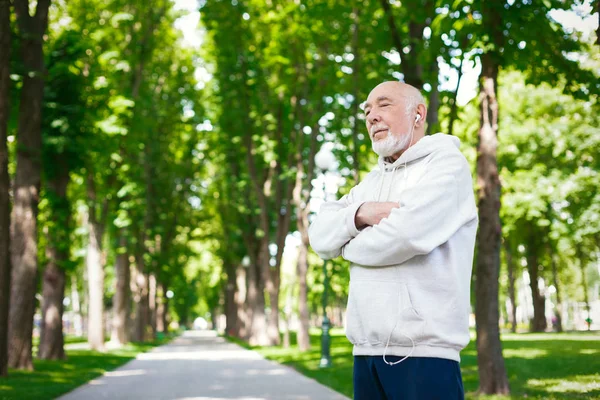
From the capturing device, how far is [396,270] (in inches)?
97.3

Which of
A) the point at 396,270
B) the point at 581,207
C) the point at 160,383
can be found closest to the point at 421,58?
the point at 160,383

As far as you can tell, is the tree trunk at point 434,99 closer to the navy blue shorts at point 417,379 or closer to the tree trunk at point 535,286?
the navy blue shorts at point 417,379

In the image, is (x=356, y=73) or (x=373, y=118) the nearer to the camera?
(x=373, y=118)

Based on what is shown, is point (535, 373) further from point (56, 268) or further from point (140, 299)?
point (140, 299)

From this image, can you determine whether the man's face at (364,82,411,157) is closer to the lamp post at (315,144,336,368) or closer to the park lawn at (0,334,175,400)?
the park lawn at (0,334,175,400)

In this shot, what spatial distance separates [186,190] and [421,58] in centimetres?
2562

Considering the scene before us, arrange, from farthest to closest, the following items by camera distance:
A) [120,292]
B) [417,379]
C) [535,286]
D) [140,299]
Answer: [535,286] → [140,299] → [120,292] → [417,379]

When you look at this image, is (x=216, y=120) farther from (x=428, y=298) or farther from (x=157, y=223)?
(x=428, y=298)

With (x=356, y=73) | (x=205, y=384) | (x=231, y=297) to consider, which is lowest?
(x=205, y=384)

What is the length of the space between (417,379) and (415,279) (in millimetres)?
313

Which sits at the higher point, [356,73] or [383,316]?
[356,73]

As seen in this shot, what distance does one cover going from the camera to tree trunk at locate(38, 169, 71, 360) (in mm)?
18766

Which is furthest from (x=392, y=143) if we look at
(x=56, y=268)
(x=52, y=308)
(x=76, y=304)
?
(x=76, y=304)

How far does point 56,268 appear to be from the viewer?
19.4 meters
